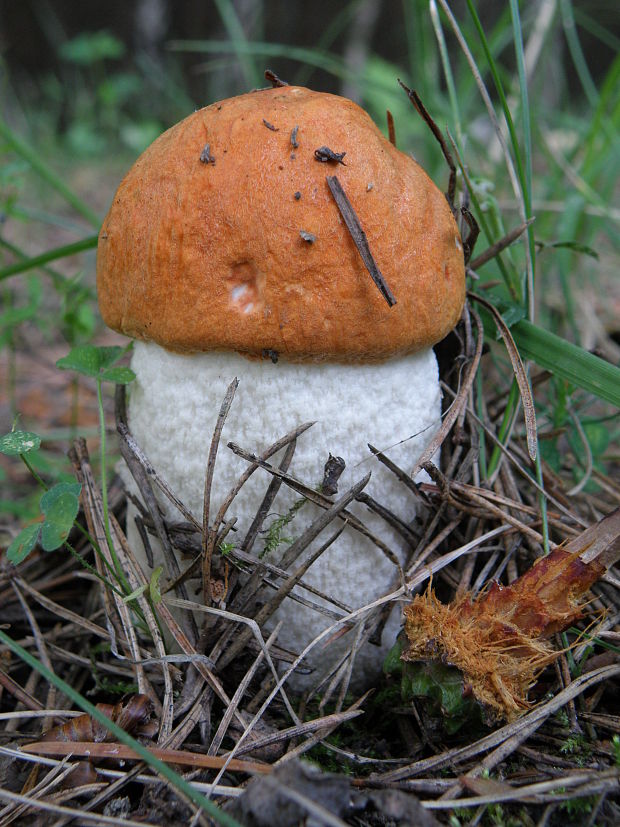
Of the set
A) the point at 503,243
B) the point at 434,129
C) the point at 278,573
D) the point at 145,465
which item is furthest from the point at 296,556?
the point at 434,129

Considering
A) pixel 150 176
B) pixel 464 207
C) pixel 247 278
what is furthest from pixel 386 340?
pixel 150 176

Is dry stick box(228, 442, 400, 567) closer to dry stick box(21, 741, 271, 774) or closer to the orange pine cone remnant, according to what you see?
the orange pine cone remnant

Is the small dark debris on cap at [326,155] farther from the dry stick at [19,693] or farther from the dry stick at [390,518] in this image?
the dry stick at [19,693]

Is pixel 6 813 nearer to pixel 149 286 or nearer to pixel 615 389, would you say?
pixel 149 286

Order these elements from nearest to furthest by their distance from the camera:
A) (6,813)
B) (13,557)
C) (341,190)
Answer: (6,813), (341,190), (13,557)

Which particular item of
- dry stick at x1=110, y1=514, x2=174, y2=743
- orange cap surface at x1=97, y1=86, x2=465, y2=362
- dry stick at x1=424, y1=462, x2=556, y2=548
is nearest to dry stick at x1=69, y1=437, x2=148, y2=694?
dry stick at x1=110, y1=514, x2=174, y2=743

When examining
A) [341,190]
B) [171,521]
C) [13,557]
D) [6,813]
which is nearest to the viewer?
[6,813]
